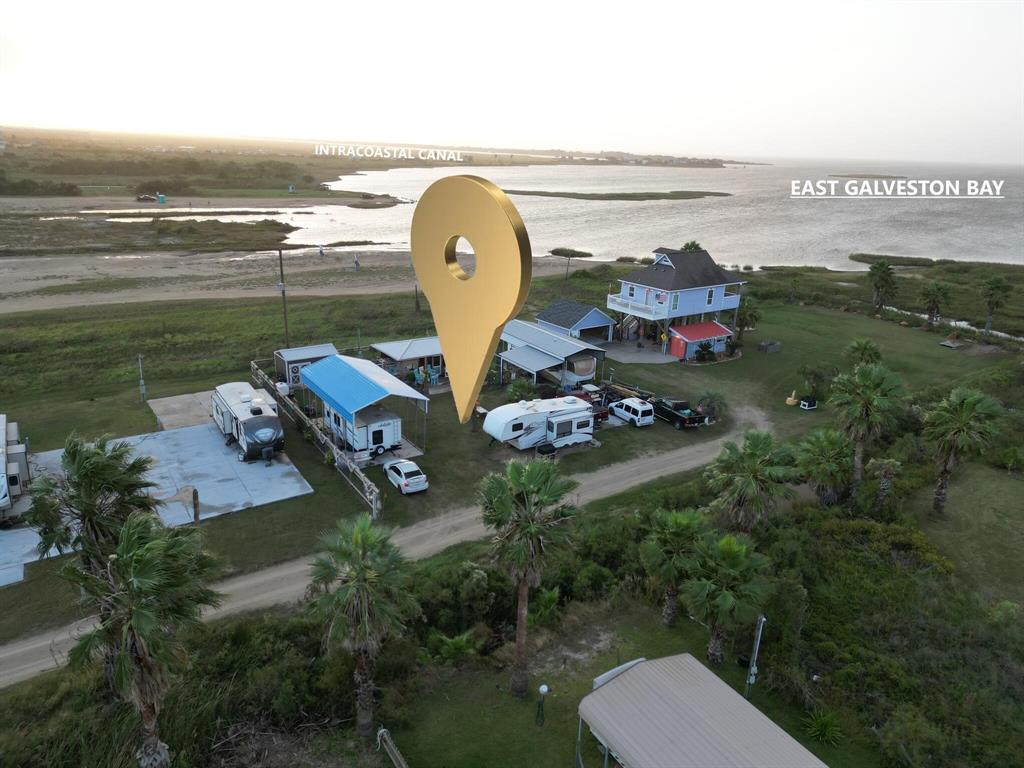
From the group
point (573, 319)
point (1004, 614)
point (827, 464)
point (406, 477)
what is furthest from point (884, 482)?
point (573, 319)

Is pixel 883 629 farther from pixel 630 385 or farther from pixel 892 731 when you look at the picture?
pixel 630 385

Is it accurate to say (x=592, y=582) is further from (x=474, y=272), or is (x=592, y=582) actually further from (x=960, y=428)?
(x=960, y=428)

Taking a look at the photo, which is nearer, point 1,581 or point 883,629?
point 883,629

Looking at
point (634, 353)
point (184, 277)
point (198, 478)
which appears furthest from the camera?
point (184, 277)

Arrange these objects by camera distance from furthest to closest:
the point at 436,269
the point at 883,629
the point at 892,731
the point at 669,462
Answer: the point at 669,462
the point at 883,629
the point at 892,731
the point at 436,269

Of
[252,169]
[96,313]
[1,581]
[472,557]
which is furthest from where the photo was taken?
[252,169]

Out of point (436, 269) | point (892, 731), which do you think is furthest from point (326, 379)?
point (892, 731)
